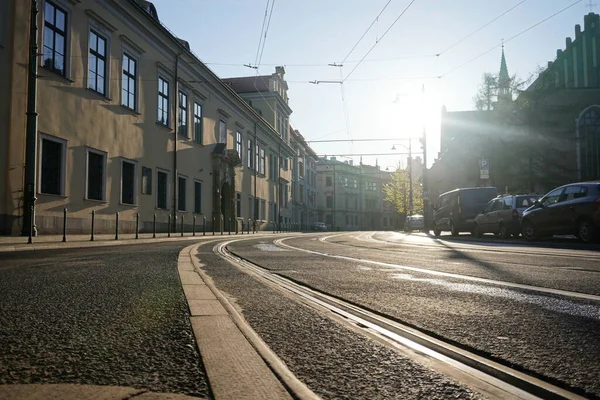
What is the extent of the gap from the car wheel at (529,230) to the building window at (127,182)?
1505 cm

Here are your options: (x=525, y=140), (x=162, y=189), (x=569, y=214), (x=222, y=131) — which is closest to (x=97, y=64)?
(x=162, y=189)

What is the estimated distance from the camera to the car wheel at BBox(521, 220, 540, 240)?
15.2 metres

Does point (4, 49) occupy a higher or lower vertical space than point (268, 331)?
higher

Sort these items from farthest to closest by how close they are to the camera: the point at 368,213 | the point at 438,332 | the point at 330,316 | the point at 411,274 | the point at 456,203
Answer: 1. the point at 368,213
2. the point at 456,203
3. the point at 411,274
4. the point at 330,316
5. the point at 438,332

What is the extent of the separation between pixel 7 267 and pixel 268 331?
5251 mm

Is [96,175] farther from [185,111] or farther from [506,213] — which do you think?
[506,213]

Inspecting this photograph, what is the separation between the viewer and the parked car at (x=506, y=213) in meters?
17.5

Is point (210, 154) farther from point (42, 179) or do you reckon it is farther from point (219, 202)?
point (42, 179)

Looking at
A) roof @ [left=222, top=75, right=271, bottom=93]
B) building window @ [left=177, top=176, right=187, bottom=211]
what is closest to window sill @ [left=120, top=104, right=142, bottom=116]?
building window @ [left=177, top=176, right=187, bottom=211]

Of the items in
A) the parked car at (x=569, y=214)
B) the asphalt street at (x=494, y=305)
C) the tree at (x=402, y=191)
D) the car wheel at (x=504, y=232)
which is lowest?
the asphalt street at (x=494, y=305)

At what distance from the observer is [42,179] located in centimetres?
1598

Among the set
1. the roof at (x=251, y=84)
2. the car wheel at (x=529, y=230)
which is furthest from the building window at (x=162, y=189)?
the roof at (x=251, y=84)

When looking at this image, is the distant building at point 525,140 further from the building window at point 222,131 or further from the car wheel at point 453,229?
the building window at point 222,131

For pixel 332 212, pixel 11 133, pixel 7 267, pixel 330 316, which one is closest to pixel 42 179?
pixel 11 133
